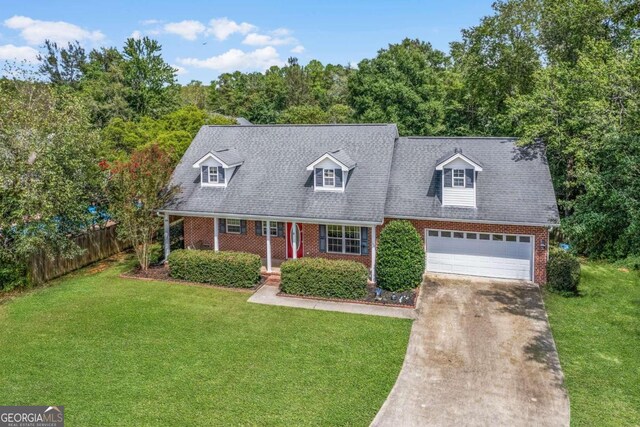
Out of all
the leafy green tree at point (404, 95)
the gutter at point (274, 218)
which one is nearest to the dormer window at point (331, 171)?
the gutter at point (274, 218)

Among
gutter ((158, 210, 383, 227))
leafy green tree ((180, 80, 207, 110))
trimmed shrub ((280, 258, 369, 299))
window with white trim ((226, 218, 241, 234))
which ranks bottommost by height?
trimmed shrub ((280, 258, 369, 299))

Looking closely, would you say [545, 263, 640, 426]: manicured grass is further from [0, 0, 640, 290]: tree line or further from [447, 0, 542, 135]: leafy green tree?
[447, 0, 542, 135]: leafy green tree

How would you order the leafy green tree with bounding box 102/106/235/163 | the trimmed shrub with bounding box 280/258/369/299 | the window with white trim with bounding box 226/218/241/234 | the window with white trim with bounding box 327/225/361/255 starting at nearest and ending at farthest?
the trimmed shrub with bounding box 280/258/369/299
the window with white trim with bounding box 327/225/361/255
the window with white trim with bounding box 226/218/241/234
the leafy green tree with bounding box 102/106/235/163

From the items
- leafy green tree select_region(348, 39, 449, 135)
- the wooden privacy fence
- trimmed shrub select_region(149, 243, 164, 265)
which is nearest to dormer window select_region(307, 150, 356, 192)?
trimmed shrub select_region(149, 243, 164, 265)

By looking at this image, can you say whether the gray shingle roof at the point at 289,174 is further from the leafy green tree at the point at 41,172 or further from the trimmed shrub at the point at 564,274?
the trimmed shrub at the point at 564,274

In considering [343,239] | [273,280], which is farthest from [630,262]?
[273,280]

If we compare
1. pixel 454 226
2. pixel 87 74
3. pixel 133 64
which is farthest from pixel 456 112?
pixel 87 74
